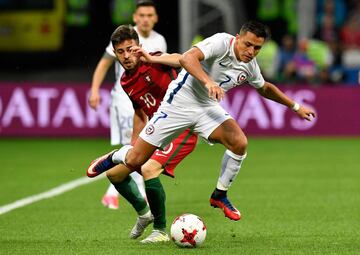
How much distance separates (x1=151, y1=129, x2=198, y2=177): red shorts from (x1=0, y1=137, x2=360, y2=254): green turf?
0.72 metres

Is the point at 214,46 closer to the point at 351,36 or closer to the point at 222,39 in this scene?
the point at 222,39

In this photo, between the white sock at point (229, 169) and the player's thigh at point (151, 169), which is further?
the white sock at point (229, 169)

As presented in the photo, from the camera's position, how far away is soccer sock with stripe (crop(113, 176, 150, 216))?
9.05 m

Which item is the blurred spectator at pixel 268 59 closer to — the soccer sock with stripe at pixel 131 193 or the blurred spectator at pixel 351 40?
the blurred spectator at pixel 351 40

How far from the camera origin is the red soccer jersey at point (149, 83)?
30.1 feet

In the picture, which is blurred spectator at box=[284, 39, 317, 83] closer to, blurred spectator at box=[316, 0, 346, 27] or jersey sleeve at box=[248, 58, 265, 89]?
blurred spectator at box=[316, 0, 346, 27]

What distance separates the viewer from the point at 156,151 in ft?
30.6

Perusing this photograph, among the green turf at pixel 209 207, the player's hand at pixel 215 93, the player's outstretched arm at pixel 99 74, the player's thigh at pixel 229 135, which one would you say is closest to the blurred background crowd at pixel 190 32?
the green turf at pixel 209 207

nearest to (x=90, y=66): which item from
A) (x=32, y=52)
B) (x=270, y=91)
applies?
(x=32, y=52)

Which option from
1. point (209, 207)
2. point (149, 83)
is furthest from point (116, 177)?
point (209, 207)

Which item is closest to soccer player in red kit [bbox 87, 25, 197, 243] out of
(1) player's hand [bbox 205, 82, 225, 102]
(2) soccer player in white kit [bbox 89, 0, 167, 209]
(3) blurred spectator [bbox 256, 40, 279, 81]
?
(1) player's hand [bbox 205, 82, 225, 102]

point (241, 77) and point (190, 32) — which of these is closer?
point (241, 77)

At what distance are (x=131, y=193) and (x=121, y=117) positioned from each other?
7.42 feet

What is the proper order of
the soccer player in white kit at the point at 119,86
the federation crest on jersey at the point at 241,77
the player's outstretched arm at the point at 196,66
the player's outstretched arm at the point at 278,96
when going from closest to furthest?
the player's outstretched arm at the point at 196,66
the federation crest on jersey at the point at 241,77
the player's outstretched arm at the point at 278,96
the soccer player in white kit at the point at 119,86
